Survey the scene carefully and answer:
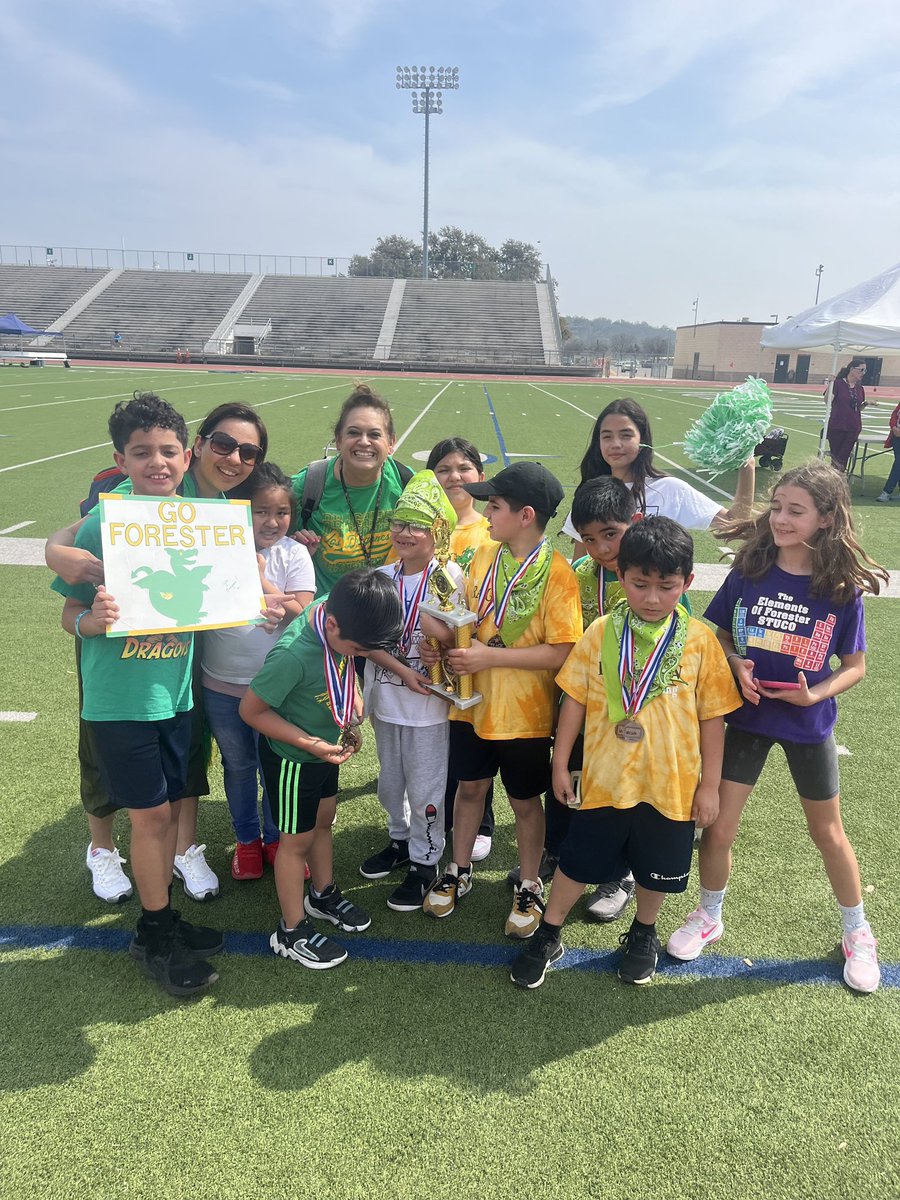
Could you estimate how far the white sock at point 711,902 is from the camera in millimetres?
2848

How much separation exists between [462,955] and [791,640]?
5.48 feet

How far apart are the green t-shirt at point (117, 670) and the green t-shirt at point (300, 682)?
0.33 m

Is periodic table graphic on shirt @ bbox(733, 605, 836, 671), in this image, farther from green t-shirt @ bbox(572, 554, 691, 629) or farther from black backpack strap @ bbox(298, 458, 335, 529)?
black backpack strap @ bbox(298, 458, 335, 529)

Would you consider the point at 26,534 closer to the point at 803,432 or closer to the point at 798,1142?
the point at 798,1142

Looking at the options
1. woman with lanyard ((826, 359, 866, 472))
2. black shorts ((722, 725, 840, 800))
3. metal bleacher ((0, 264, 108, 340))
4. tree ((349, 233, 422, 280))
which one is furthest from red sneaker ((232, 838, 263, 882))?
tree ((349, 233, 422, 280))

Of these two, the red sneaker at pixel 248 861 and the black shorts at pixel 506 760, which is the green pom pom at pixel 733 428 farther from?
the red sneaker at pixel 248 861

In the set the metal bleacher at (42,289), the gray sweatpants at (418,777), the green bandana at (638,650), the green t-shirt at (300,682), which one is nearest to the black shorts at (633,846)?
the green bandana at (638,650)

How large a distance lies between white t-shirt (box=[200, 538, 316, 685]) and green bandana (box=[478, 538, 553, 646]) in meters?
0.76

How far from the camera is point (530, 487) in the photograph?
252 cm

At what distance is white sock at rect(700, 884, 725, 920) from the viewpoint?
2.85 meters

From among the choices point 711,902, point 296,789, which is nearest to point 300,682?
point 296,789

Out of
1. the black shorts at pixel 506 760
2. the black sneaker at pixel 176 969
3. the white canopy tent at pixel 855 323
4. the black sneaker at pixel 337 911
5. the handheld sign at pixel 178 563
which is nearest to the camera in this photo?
the handheld sign at pixel 178 563

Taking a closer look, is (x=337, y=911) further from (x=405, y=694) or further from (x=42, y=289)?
(x=42, y=289)

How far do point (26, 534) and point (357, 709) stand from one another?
23.6 feet
